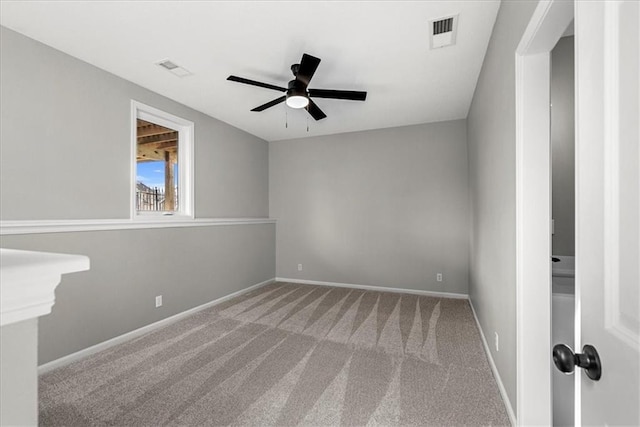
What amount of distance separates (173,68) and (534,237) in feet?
10.2

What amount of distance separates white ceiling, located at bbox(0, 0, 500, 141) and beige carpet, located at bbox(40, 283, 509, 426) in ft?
8.41

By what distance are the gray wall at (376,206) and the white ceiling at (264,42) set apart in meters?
1.12

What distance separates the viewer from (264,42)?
2324mm

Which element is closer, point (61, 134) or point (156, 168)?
point (61, 134)

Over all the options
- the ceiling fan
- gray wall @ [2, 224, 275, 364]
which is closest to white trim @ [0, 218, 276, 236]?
gray wall @ [2, 224, 275, 364]

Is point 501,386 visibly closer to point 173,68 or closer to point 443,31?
point 443,31

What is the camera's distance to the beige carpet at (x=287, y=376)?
1773mm

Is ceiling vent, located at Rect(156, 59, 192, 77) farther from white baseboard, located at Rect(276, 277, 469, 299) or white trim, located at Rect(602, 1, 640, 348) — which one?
white baseboard, located at Rect(276, 277, 469, 299)

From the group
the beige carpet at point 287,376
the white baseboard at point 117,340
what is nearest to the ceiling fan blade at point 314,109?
the beige carpet at point 287,376

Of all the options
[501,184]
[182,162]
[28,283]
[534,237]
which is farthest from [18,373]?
[182,162]

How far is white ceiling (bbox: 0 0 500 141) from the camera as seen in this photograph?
1.96 meters

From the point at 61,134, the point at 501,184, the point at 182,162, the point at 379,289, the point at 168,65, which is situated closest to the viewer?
the point at 501,184

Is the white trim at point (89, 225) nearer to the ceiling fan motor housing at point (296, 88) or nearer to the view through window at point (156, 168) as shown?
the view through window at point (156, 168)

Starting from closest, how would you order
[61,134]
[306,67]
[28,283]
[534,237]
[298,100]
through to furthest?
[28,283]
[534,237]
[306,67]
[61,134]
[298,100]
